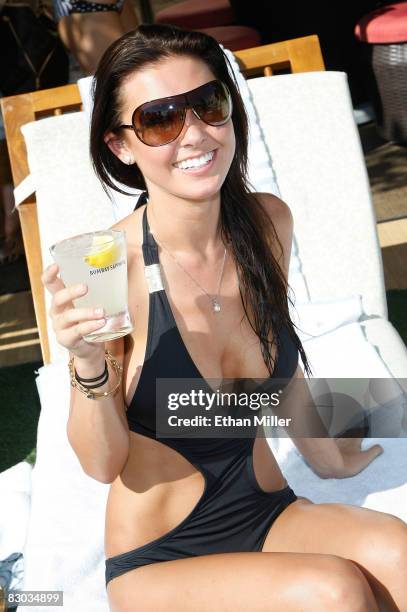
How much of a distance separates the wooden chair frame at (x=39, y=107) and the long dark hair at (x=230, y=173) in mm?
1258

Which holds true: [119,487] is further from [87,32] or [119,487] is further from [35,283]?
[87,32]

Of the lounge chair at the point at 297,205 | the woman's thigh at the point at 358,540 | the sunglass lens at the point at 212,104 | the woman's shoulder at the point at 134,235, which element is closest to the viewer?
the woman's thigh at the point at 358,540

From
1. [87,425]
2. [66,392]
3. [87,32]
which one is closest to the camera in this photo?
[87,425]

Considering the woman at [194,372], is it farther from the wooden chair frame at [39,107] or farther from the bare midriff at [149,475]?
the wooden chair frame at [39,107]

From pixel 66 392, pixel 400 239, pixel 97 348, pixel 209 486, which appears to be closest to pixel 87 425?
pixel 97 348

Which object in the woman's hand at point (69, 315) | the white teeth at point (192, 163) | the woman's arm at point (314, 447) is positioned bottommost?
the woman's arm at point (314, 447)

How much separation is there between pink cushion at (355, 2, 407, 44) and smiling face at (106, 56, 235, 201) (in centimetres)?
366

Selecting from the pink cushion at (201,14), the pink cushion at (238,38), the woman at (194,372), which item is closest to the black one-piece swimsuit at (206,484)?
the woman at (194,372)

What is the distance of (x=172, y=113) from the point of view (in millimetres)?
1948

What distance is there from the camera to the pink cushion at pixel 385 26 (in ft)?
17.6

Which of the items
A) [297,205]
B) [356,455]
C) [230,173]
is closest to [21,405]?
[297,205]

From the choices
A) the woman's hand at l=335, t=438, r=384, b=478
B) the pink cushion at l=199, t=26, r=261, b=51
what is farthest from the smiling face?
the pink cushion at l=199, t=26, r=261, b=51

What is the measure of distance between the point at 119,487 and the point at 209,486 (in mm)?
207

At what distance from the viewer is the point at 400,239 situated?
4.74 metres
